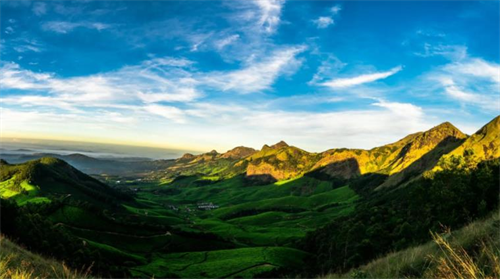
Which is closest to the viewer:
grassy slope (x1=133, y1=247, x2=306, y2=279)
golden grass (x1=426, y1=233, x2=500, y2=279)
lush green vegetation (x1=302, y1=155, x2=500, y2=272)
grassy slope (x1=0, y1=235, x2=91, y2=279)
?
golden grass (x1=426, y1=233, x2=500, y2=279)

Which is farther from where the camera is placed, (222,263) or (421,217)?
(222,263)

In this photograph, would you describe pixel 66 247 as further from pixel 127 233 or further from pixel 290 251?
pixel 290 251

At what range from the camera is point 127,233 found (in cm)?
17475

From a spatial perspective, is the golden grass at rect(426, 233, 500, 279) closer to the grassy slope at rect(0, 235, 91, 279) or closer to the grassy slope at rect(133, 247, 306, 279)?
the grassy slope at rect(0, 235, 91, 279)

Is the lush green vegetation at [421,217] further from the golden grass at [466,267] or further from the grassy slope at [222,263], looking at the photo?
the golden grass at [466,267]

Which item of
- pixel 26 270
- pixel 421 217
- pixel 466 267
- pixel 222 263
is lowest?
pixel 222 263

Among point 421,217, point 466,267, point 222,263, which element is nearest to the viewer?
point 466,267

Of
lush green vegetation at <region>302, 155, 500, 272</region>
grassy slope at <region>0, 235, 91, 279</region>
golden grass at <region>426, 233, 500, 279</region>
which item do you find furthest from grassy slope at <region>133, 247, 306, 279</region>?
golden grass at <region>426, 233, 500, 279</region>

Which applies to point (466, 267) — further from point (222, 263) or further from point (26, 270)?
point (222, 263)

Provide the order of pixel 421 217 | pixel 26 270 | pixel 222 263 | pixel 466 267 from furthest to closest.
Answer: pixel 222 263
pixel 421 217
pixel 26 270
pixel 466 267

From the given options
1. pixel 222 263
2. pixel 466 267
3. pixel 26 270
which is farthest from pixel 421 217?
pixel 26 270

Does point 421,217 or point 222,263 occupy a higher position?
point 421,217

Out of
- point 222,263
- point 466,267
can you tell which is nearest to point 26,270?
point 466,267

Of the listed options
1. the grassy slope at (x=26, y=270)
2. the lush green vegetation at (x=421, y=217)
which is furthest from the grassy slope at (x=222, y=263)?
the grassy slope at (x=26, y=270)
